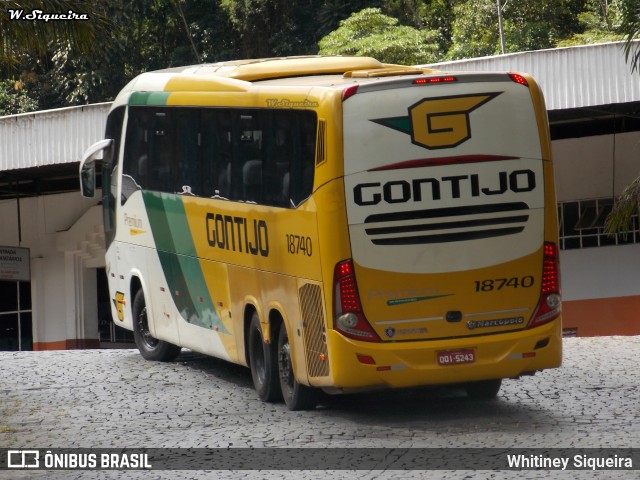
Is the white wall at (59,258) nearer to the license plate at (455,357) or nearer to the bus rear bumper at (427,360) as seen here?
the bus rear bumper at (427,360)

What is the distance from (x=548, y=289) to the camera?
480 inches

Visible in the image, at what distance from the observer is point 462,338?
1195 cm

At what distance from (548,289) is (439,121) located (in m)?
1.86

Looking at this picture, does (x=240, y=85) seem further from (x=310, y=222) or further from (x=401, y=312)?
(x=401, y=312)

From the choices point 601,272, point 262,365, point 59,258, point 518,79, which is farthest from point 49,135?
point 518,79

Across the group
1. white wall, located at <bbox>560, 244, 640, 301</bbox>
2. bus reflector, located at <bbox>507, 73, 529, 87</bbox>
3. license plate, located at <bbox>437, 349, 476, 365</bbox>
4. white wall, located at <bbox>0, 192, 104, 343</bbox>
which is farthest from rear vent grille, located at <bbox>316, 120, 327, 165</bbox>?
white wall, located at <bbox>0, 192, 104, 343</bbox>

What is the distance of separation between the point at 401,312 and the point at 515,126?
6.52ft

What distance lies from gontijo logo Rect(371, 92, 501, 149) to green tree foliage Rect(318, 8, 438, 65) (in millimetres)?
29208

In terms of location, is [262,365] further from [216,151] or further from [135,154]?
[135,154]

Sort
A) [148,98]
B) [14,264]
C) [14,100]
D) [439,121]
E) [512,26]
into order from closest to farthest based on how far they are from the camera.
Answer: [439,121]
[148,98]
[14,264]
[512,26]
[14,100]

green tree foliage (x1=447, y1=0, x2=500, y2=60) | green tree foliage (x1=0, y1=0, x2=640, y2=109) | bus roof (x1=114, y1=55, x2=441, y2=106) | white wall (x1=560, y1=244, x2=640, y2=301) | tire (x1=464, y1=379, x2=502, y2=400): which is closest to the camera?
bus roof (x1=114, y1=55, x2=441, y2=106)

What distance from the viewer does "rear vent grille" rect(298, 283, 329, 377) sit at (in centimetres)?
1202

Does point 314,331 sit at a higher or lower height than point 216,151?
lower

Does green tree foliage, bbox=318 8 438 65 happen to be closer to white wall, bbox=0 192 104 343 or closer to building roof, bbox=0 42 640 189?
building roof, bbox=0 42 640 189
